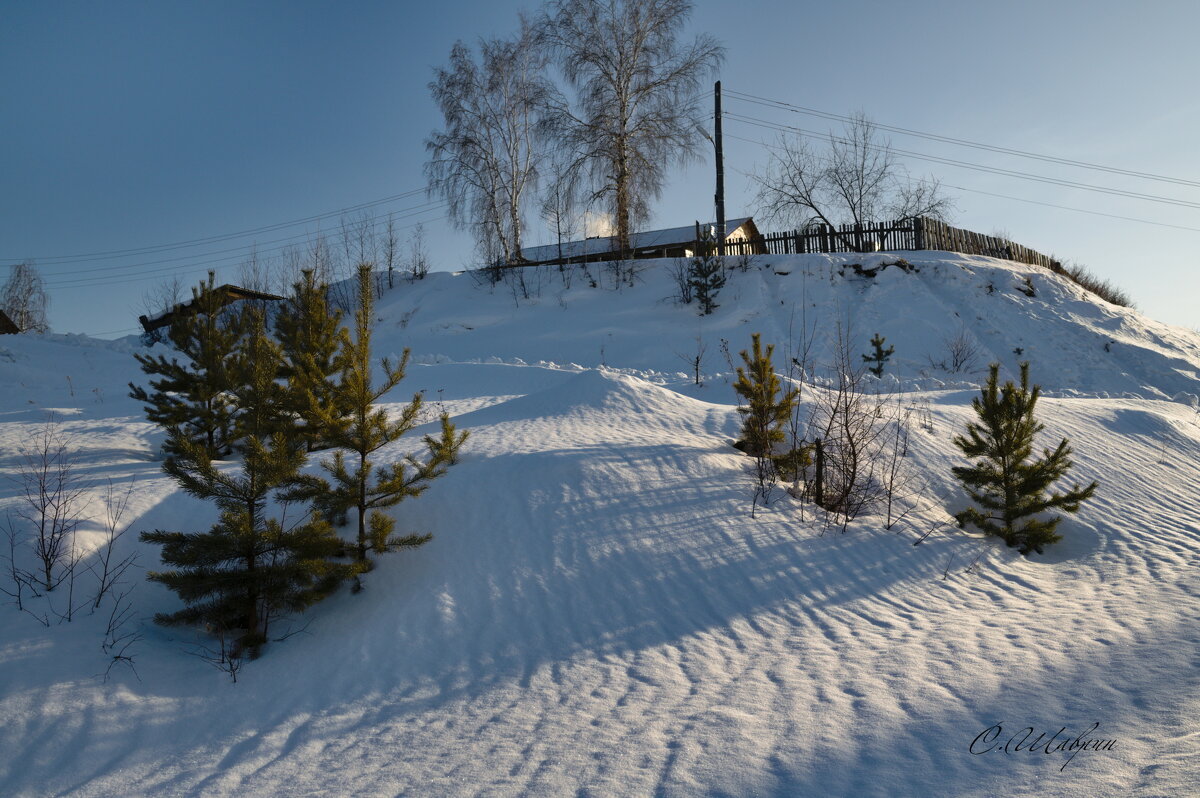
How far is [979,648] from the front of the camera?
522cm

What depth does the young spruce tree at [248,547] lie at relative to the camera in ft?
17.4

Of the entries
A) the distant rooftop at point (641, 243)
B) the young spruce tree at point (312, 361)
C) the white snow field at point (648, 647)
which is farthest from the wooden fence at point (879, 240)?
the young spruce tree at point (312, 361)

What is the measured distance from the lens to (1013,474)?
26.8ft

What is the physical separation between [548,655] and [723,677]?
1.42 m

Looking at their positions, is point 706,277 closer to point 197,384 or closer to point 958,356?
point 958,356

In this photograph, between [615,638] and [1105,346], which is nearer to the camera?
[615,638]

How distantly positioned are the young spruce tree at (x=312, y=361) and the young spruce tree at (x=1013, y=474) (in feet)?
24.1

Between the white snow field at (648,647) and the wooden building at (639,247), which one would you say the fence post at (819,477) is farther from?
the wooden building at (639,247)

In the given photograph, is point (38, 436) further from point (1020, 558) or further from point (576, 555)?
point (1020, 558)

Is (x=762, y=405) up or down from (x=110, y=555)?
up

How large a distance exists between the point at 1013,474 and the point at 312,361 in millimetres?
8448

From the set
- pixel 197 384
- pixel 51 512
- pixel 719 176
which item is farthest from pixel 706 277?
pixel 51 512

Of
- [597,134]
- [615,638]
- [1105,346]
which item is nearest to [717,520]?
[615,638]

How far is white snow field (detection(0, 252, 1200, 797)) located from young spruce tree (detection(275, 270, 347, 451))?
4.86 feet
